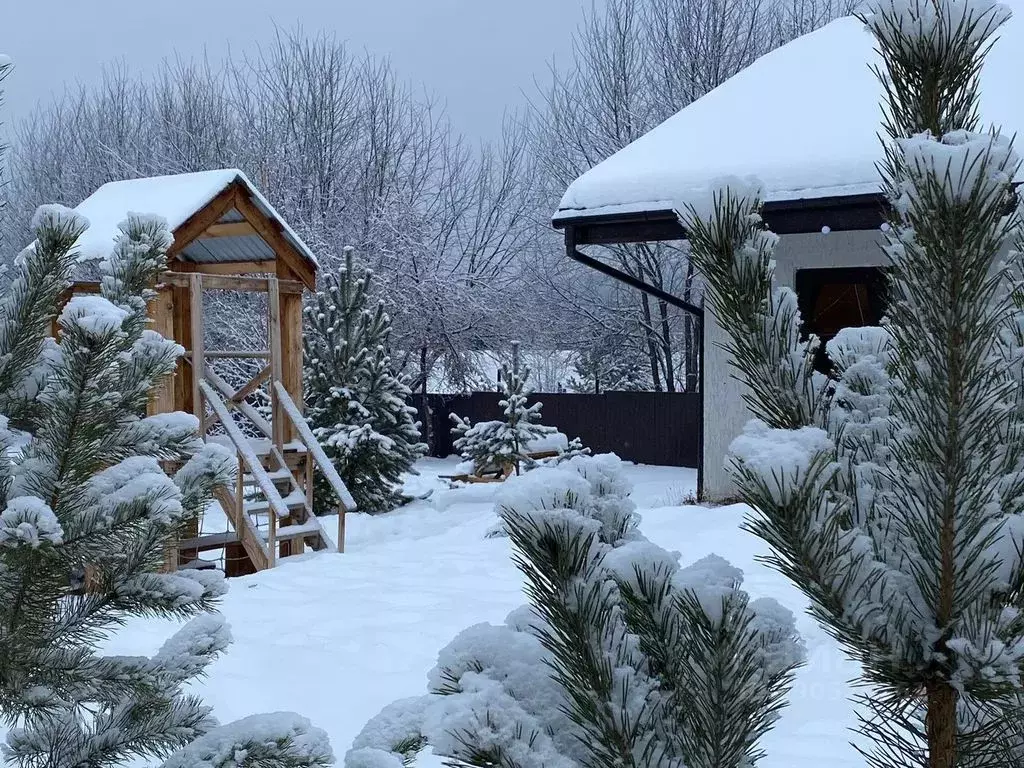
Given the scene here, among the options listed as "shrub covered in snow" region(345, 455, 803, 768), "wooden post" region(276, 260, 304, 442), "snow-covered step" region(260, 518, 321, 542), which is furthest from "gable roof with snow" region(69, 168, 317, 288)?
"shrub covered in snow" region(345, 455, 803, 768)

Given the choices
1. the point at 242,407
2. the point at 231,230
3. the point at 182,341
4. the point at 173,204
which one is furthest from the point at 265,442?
the point at 173,204

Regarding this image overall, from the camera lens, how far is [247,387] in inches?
350

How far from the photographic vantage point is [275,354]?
9.09 metres

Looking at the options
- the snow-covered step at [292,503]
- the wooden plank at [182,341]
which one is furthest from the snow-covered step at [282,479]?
the wooden plank at [182,341]

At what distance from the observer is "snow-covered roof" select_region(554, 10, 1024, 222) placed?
745 cm

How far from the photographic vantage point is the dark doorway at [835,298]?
813 cm

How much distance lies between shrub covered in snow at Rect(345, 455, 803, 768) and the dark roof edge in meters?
5.38

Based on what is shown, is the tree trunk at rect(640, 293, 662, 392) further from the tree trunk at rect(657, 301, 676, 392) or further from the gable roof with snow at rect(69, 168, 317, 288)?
the gable roof with snow at rect(69, 168, 317, 288)

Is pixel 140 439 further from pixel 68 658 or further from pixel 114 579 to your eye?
pixel 68 658

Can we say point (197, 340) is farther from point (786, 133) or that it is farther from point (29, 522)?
point (29, 522)

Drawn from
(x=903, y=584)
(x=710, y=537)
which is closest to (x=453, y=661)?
(x=903, y=584)

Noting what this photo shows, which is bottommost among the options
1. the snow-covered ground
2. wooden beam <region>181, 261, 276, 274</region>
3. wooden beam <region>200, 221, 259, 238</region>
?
the snow-covered ground

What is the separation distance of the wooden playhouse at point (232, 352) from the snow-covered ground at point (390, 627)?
0.70 m

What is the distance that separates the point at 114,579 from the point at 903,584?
1725mm
